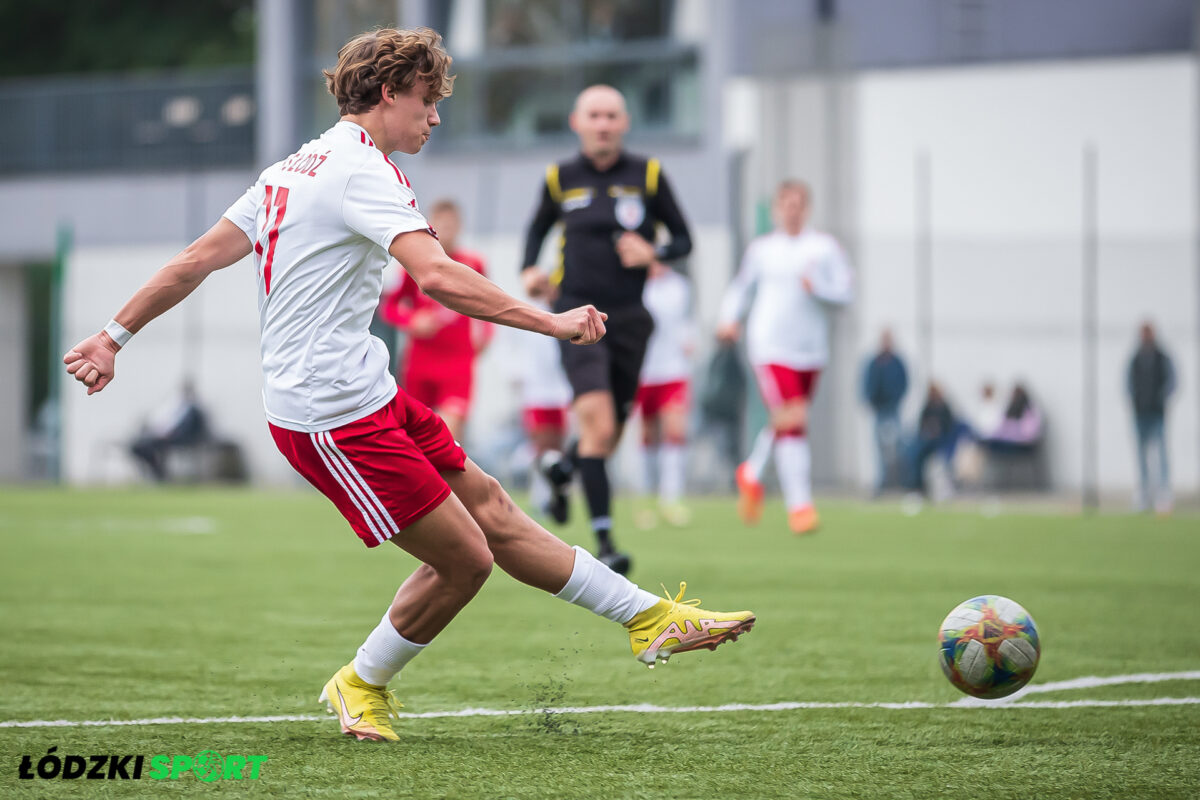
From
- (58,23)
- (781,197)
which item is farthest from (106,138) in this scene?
(781,197)

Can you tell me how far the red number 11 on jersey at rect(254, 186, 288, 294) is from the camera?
394 centimetres

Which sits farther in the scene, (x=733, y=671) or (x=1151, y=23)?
(x=1151, y=23)

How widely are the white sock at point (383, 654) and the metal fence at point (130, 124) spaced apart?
78.2 ft

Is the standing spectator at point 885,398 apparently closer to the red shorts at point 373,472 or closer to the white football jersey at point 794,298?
the white football jersey at point 794,298

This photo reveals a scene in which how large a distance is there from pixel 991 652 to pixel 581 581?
1.14 m

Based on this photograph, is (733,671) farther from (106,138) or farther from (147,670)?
(106,138)

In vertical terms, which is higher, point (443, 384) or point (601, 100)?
point (601, 100)

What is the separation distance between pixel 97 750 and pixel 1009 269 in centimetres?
1826

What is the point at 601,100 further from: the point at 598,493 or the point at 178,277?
the point at 178,277

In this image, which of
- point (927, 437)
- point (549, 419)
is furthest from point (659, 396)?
point (927, 437)

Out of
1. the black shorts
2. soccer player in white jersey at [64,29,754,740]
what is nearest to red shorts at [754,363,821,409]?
the black shorts

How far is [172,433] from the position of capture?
2405 centimetres

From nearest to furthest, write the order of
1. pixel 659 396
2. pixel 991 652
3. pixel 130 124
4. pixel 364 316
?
1. pixel 364 316
2. pixel 991 652
3. pixel 659 396
4. pixel 130 124

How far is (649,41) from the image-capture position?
24094 millimetres
